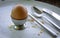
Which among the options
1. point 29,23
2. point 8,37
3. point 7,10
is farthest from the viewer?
point 7,10

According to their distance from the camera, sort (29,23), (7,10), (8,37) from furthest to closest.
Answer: (7,10), (29,23), (8,37)

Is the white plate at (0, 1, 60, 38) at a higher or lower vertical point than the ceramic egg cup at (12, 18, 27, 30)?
lower

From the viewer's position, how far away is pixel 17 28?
2.17 ft

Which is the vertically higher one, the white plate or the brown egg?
the brown egg

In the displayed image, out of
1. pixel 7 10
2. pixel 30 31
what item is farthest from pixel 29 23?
pixel 7 10

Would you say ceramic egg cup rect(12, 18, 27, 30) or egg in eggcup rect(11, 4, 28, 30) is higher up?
egg in eggcup rect(11, 4, 28, 30)

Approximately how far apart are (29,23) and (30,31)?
0.07 meters

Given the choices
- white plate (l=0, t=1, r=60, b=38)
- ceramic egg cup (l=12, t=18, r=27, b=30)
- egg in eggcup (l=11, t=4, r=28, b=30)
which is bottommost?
white plate (l=0, t=1, r=60, b=38)

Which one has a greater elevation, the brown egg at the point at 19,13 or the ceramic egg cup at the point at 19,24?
the brown egg at the point at 19,13

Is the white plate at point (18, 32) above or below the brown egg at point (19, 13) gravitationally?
below

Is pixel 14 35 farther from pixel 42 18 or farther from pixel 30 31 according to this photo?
pixel 42 18

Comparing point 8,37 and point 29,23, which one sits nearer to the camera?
point 8,37

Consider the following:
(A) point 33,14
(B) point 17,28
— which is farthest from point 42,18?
(B) point 17,28

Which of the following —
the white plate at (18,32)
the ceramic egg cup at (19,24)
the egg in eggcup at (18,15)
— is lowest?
the white plate at (18,32)
